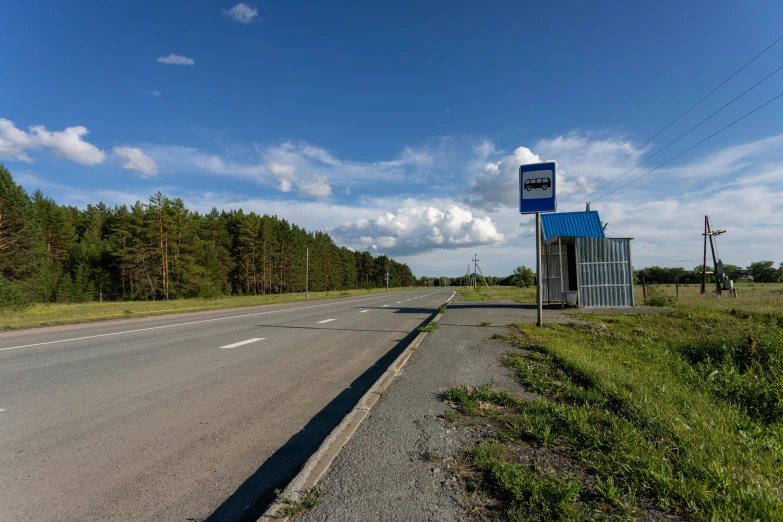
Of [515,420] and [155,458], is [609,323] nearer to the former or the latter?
[515,420]

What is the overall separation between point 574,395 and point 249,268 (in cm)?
6650

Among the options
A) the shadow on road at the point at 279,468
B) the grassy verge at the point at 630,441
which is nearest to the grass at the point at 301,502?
the shadow on road at the point at 279,468

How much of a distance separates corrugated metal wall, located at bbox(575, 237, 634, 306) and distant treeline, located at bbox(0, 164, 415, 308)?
33.9 metres

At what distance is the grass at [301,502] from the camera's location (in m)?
2.43

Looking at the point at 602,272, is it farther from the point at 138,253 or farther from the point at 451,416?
the point at 138,253

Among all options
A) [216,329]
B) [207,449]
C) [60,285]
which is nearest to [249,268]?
[60,285]

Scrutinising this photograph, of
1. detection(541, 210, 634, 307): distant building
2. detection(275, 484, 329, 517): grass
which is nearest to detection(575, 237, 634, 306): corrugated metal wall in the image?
detection(541, 210, 634, 307): distant building

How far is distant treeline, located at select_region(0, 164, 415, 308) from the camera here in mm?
38094

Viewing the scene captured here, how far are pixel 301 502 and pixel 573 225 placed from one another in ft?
70.4

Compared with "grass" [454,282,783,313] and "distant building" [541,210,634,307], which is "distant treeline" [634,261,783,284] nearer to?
"grass" [454,282,783,313]

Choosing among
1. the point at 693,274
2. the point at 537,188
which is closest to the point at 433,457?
the point at 537,188

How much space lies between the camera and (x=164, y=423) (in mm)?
4379

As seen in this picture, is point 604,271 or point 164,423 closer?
point 164,423

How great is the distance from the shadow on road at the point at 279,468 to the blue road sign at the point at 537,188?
761cm
